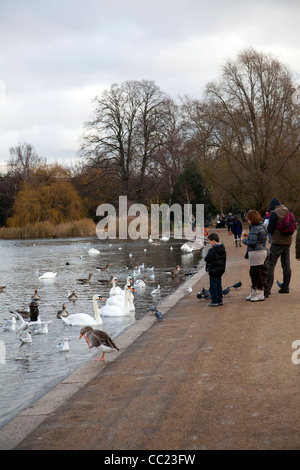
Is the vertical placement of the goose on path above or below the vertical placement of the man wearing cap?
below

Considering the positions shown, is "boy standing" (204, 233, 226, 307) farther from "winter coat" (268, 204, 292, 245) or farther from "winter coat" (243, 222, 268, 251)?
"winter coat" (268, 204, 292, 245)

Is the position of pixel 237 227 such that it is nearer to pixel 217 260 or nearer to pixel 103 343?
pixel 217 260

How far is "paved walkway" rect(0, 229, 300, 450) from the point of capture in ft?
14.0

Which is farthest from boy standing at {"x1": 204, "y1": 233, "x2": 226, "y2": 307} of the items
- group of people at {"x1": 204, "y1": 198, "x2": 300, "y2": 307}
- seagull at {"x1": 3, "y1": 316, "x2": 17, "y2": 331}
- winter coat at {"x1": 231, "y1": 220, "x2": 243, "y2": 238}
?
winter coat at {"x1": 231, "y1": 220, "x2": 243, "y2": 238}

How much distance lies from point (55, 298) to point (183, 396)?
11.0m

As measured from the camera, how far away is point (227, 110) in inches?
1438

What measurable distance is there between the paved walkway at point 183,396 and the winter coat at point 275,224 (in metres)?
2.20

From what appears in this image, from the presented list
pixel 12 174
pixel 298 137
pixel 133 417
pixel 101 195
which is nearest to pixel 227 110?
pixel 298 137

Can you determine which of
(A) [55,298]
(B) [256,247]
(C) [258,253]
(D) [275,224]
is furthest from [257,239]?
(A) [55,298]

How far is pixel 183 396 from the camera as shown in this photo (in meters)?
5.20

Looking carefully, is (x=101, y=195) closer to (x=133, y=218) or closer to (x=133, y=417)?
(x=133, y=218)

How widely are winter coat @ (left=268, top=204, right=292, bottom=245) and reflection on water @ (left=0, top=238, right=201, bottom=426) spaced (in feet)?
11.1

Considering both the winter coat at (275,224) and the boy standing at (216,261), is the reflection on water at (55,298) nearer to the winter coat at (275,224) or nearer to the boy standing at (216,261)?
the boy standing at (216,261)

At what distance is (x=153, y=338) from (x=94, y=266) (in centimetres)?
1665
